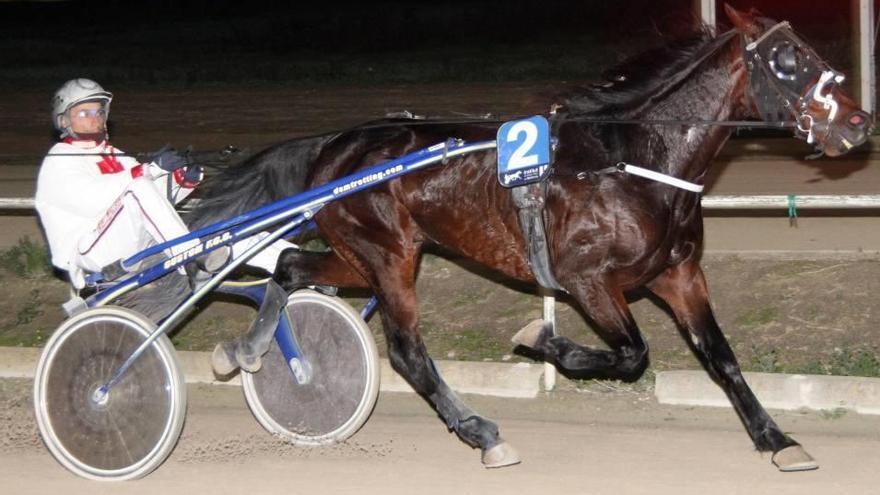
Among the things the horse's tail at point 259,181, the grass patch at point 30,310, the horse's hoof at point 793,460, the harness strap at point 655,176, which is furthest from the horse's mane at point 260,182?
the horse's hoof at point 793,460

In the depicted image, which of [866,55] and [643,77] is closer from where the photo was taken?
[643,77]

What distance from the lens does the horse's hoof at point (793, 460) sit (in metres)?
4.77

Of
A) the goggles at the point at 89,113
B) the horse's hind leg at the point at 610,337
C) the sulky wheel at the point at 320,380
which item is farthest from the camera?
the sulky wheel at the point at 320,380

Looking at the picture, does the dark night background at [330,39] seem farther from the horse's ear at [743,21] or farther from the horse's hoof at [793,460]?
the horse's hoof at [793,460]

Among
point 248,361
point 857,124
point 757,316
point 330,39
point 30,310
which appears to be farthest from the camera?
point 330,39

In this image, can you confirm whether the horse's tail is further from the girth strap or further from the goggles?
the girth strap

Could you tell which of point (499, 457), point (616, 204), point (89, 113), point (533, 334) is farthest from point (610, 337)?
point (89, 113)

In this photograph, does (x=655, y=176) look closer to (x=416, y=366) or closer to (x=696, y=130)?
(x=696, y=130)

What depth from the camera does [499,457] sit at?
5051 mm

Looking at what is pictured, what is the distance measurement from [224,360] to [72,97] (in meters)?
1.29

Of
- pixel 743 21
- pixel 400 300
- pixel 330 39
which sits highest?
pixel 743 21

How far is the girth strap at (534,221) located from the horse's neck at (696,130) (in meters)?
0.44

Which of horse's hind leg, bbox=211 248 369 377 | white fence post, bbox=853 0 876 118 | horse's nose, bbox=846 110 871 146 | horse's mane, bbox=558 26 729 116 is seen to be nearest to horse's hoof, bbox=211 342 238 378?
horse's hind leg, bbox=211 248 369 377

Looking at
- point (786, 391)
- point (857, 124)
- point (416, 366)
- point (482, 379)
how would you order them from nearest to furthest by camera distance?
point (857, 124) < point (416, 366) < point (786, 391) < point (482, 379)
